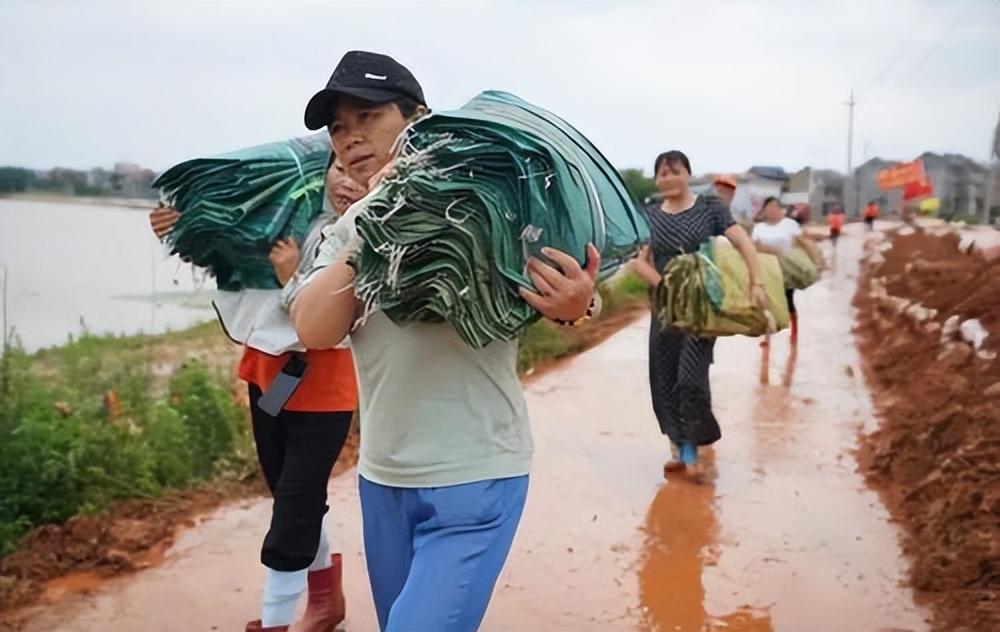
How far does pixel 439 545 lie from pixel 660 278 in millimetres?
3444

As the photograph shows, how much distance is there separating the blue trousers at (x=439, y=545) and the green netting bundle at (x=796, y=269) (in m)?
7.25

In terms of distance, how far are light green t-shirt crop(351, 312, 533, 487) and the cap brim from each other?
0.47 metres

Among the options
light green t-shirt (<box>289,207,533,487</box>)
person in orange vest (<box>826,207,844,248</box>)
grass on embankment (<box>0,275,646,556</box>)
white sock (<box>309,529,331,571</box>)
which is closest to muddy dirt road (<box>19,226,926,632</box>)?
white sock (<box>309,529,331,571</box>)

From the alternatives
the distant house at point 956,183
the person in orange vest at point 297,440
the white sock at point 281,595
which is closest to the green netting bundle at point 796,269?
the distant house at point 956,183

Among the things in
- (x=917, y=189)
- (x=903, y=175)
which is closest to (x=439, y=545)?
(x=917, y=189)

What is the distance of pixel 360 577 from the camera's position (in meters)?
4.21

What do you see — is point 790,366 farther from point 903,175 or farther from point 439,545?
point 903,175

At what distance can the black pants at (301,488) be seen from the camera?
A: 3129mm

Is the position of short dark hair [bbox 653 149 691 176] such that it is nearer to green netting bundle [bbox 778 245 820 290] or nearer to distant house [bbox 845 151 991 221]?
green netting bundle [bbox 778 245 820 290]

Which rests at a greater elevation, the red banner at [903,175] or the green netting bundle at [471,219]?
the red banner at [903,175]

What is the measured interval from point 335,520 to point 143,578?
1.01 metres

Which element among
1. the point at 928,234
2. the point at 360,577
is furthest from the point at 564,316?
the point at 928,234

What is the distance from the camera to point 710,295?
520cm

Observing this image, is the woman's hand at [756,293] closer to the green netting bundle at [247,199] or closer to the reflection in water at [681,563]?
the reflection in water at [681,563]
